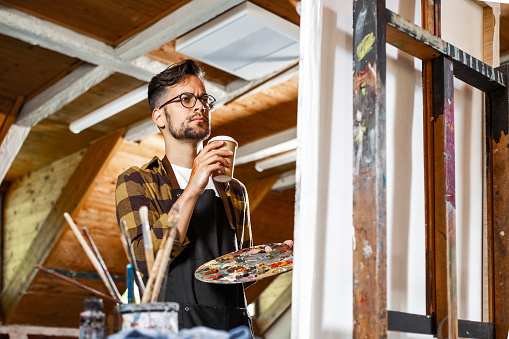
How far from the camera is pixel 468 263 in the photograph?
181 cm

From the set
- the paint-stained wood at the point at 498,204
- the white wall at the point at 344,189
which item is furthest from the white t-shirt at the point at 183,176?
the paint-stained wood at the point at 498,204

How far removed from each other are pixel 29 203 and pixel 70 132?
4.83 ft

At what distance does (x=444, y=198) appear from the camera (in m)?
1.56

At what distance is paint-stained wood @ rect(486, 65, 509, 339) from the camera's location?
1712 mm

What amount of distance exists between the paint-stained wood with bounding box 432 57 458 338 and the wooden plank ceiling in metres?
1.62

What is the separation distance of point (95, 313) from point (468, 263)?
1137 mm

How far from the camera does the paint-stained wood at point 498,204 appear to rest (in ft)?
5.62

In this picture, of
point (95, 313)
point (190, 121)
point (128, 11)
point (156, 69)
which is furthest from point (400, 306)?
point (156, 69)

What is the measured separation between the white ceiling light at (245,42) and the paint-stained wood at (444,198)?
1.97 m

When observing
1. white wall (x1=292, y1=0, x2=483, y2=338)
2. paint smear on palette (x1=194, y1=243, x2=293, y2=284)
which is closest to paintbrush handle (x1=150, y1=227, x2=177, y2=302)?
white wall (x1=292, y1=0, x2=483, y2=338)

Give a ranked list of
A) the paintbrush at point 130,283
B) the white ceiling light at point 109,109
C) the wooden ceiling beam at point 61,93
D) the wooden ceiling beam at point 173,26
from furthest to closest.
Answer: the white ceiling light at point 109,109 → the wooden ceiling beam at point 61,93 → the wooden ceiling beam at point 173,26 → the paintbrush at point 130,283

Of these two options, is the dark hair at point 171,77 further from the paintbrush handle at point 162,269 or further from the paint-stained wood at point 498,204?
the paintbrush handle at point 162,269

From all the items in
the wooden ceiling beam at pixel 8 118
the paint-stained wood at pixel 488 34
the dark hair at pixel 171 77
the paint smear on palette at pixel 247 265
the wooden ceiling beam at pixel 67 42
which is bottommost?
the paint smear on palette at pixel 247 265

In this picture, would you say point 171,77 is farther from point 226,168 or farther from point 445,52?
point 445,52
